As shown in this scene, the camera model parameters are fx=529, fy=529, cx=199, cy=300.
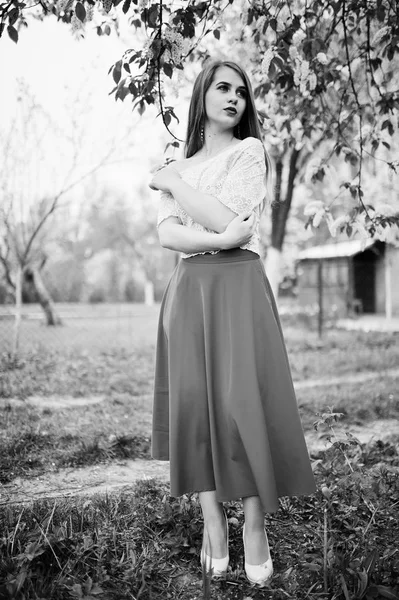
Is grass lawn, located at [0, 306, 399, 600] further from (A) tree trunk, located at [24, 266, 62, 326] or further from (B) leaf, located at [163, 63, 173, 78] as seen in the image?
(A) tree trunk, located at [24, 266, 62, 326]

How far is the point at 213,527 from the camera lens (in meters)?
2.02

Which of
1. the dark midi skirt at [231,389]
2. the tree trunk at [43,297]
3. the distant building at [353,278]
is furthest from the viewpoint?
the distant building at [353,278]

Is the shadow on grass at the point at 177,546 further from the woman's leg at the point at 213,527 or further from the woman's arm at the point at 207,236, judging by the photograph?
the woman's arm at the point at 207,236

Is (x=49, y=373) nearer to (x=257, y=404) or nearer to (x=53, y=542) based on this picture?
(x=53, y=542)

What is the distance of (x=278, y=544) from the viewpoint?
227 centimetres

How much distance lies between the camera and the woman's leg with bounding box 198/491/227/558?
2.00m

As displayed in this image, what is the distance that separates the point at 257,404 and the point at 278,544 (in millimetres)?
791

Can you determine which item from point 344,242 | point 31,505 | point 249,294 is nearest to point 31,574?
point 31,505

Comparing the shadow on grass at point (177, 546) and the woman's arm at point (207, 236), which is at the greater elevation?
the woman's arm at point (207, 236)

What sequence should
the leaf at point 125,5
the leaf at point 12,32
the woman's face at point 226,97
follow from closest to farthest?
the woman's face at point 226,97 < the leaf at point 125,5 < the leaf at point 12,32

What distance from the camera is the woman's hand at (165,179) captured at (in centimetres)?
206

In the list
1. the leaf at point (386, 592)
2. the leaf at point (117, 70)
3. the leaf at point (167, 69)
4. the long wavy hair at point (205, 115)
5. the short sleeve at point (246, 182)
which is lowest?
the leaf at point (386, 592)

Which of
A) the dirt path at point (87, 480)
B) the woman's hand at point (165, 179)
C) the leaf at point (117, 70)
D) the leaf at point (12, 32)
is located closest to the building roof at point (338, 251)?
the dirt path at point (87, 480)

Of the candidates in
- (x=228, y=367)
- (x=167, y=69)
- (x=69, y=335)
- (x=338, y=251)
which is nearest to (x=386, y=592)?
(x=228, y=367)
